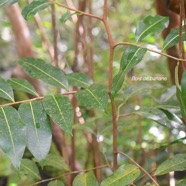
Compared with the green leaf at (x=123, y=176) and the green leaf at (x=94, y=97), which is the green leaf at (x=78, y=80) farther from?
the green leaf at (x=123, y=176)

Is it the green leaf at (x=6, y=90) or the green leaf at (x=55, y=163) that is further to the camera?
the green leaf at (x=55, y=163)

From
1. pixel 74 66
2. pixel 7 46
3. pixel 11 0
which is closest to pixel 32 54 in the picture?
pixel 74 66

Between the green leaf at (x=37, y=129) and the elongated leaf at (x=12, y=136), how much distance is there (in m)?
0.02

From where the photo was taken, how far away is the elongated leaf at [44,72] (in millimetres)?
713

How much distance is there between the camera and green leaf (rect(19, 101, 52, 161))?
60cm

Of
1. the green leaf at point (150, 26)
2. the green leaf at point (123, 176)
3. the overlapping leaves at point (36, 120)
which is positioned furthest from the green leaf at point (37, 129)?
the green leaf at point (150, 26)

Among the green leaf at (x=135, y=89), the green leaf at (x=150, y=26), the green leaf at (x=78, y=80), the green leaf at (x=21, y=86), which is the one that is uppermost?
the green leaf at (x=150, y=26)

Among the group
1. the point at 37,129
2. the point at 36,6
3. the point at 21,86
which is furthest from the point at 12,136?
the point at 36,6

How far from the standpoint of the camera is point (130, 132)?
1.76 meters

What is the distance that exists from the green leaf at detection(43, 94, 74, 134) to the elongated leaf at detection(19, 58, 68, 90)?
0.07m

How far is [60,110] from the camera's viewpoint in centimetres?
62

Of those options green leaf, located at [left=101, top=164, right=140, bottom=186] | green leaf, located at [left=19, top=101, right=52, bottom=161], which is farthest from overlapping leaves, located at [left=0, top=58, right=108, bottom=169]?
green leaf, located at [left=101, top=164, right=140, bottom=186]

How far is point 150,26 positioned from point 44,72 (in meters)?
0.22

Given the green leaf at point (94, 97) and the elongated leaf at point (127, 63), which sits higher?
the elongated leaf at point (127, 63)
